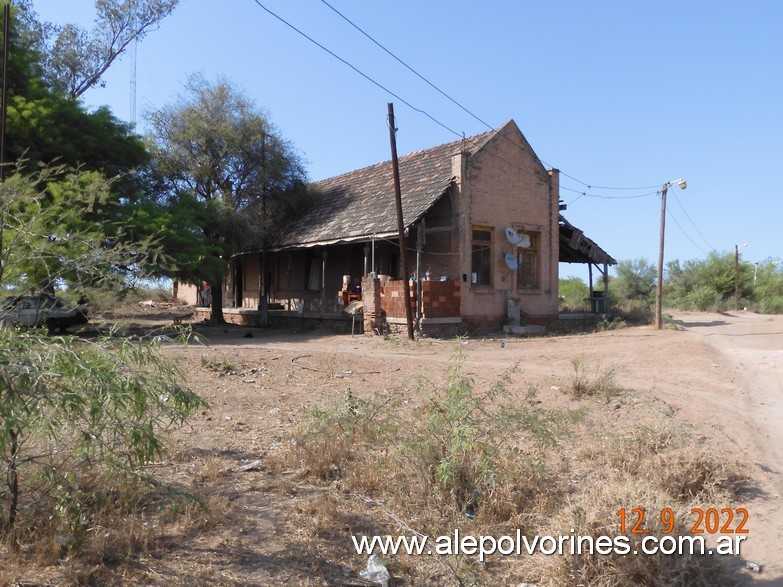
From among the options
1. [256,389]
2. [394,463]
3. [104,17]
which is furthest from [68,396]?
[104,17]

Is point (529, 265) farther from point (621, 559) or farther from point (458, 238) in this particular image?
point (621, 559)

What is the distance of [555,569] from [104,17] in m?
30.7

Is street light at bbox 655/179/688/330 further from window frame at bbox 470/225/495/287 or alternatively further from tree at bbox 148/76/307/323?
tree at bbox 148/76/307/323

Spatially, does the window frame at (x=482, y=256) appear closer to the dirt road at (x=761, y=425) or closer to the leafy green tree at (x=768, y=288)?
the dirt road at (x=761, y=425)

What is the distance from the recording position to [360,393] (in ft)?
28.3

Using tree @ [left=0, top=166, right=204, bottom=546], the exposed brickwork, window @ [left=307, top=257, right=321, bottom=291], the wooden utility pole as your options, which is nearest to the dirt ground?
tree @ [left=0, top=166, right=204, bottom=546]

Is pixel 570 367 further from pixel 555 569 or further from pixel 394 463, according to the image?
pixel 555 569

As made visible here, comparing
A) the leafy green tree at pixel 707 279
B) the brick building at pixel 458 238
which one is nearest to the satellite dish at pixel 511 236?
the brick building at pixel 458 238

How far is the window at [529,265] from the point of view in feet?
66.9

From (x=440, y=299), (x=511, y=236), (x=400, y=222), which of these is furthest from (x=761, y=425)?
(x=511, y=236)

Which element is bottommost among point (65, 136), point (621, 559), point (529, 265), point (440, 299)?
point (621, 559)

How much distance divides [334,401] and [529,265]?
48.8 feet

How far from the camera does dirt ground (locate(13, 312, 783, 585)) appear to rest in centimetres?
399

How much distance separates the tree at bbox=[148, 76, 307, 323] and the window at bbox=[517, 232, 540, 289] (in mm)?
9702
